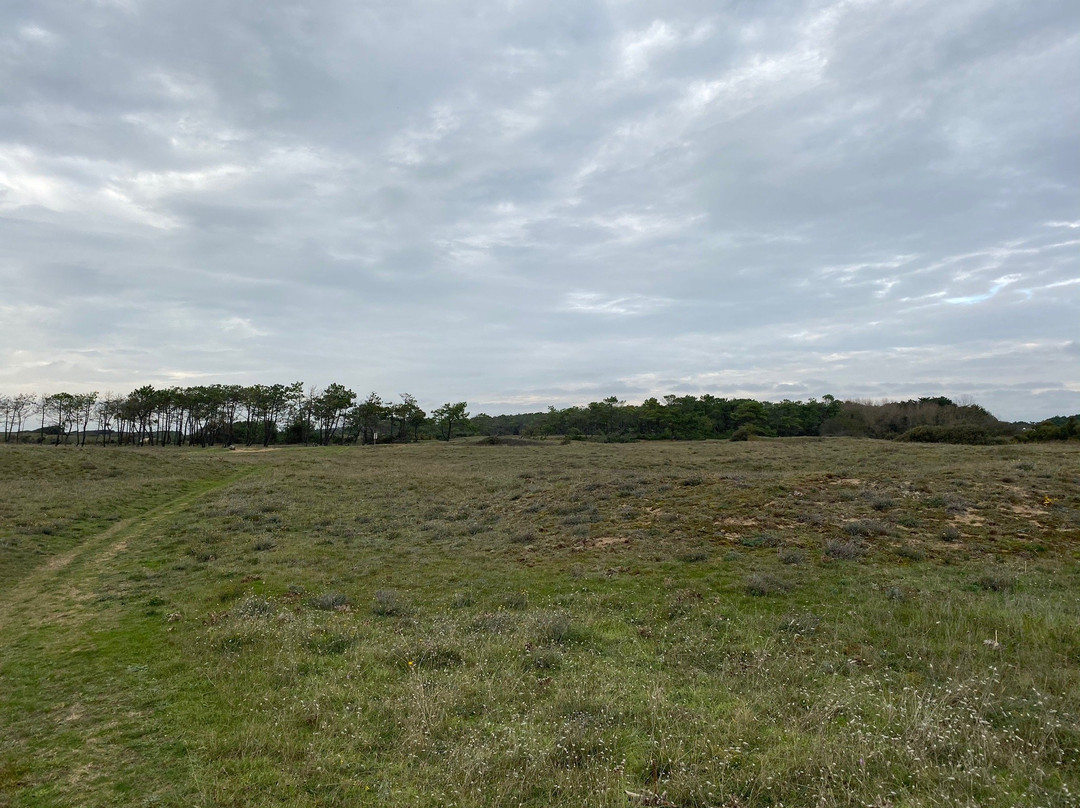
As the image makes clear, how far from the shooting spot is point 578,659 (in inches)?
336

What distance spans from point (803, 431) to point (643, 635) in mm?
115993

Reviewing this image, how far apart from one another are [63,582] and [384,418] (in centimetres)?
9779

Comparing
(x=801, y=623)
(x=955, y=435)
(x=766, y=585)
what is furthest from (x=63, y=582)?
(x=955, y=435)

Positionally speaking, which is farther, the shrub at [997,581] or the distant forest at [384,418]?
the distant forest at [384,418]

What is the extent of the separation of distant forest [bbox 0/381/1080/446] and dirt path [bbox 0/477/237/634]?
65.3 meters

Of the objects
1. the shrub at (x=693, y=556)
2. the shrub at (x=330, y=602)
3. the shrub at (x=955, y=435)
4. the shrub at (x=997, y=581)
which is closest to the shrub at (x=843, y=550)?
the shrub at (x=997, y=581)

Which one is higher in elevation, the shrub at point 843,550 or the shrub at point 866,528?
the shrub at point 866,528

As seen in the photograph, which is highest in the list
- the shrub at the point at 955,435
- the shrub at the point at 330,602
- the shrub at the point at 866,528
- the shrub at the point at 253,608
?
the shrub at the point at 955,435

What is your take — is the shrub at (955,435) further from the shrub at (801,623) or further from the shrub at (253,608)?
the shrub at (253,608)

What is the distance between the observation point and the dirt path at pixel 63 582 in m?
12.2

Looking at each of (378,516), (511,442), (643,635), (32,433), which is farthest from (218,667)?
(32,433)

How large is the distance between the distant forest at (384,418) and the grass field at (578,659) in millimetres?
68220

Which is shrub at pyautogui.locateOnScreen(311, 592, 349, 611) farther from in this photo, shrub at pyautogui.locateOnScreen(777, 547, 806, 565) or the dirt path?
shrub at pyautogui.locateOnScreen(777, 547, 806, 565)

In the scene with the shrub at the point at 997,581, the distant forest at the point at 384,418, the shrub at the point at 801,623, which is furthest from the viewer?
the distant forest at the point at 384,418
